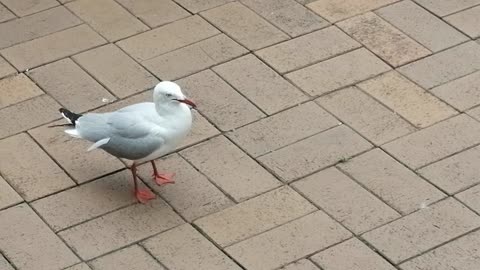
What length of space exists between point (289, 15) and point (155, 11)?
2.56ft

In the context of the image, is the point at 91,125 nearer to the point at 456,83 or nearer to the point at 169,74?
the point at 169,74

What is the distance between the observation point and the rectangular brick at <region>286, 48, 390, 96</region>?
5746 mm

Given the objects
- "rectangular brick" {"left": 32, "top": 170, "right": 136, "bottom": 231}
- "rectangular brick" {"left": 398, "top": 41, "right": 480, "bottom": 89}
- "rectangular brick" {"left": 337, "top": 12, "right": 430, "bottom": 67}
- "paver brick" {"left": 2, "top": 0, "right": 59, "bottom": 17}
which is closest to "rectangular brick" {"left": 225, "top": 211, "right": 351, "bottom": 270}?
"rectangular brick" {"left": 32, "top": 170, "right": 136, "bottom": 231}

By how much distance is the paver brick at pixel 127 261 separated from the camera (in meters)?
4.61

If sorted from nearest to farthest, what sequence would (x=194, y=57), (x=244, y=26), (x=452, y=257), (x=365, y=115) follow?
(x=452, y=257)
(x=365, y=115)
(x=194, y=57)
(x=244, y=26)

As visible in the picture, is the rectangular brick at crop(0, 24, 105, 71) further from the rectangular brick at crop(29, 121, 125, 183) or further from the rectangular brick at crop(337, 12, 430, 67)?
the rectangular brick at crop(337, 12, 430, 67)

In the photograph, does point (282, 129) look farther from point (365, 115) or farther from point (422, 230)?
point (422, 230)

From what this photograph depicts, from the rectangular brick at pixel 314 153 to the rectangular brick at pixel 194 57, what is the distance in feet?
2.83

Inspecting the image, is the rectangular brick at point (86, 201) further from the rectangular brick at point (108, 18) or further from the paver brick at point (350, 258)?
the rectangular brick at point (108, 18)

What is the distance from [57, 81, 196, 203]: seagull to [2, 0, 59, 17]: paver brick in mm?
1656

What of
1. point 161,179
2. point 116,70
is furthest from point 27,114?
point 161,179

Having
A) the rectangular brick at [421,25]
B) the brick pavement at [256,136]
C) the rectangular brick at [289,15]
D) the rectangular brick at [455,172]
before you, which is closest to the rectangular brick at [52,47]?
the brick pavement at [256,136]

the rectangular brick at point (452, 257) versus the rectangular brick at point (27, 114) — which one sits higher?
the rectangular brick at point (452, 257)

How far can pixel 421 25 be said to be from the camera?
6.25 meters
